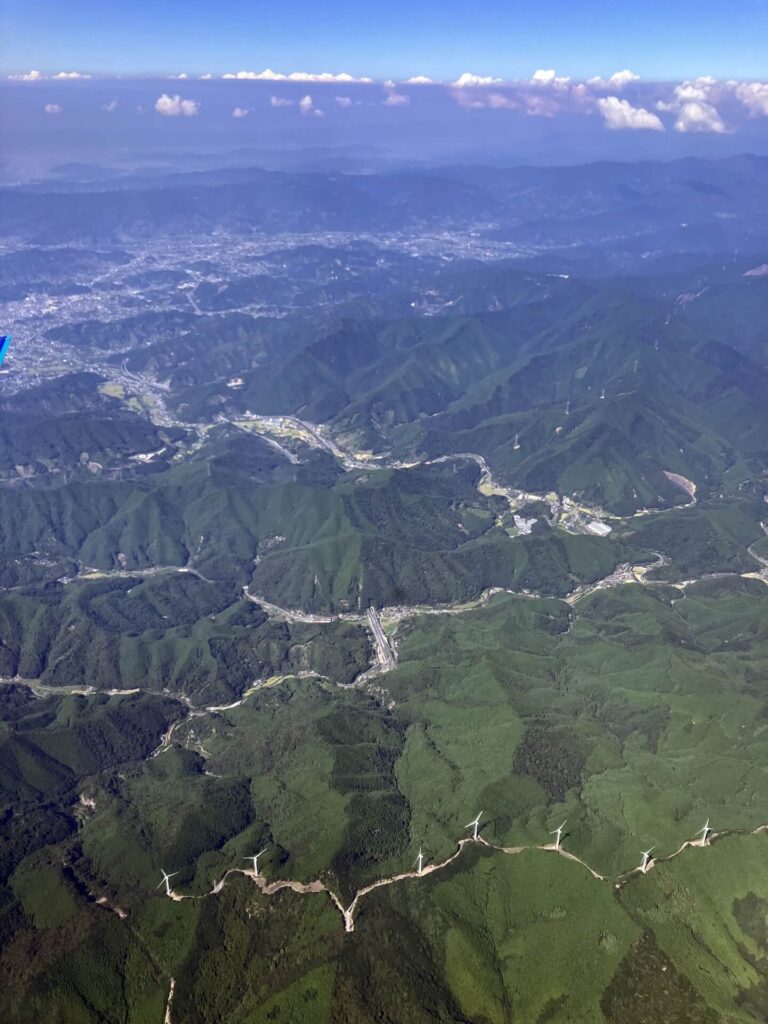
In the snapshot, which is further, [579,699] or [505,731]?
[579,699]

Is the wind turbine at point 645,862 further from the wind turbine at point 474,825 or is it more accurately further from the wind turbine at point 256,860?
the wind turbine at point 256,860

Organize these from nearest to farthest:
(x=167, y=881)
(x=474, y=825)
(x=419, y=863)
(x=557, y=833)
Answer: (x=167, y=881), (x=419, y=863), (x=557, y=833), (x=474, y=825)

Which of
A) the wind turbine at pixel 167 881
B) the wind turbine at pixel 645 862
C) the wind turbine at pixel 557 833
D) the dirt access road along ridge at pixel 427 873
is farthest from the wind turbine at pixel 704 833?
the wind turbine at pixel 167 881

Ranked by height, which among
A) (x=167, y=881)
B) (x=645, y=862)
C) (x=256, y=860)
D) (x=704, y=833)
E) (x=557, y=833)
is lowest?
(x=167, y=881)

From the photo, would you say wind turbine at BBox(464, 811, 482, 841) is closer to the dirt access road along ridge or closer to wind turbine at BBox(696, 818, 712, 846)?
the dirt access road along ridge

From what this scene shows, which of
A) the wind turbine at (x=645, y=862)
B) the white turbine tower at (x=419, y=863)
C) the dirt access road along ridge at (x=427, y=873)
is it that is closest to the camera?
the dirt access road along ridge at (x=427, y=873)

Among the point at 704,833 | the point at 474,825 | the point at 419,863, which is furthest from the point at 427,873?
the point at 704,833

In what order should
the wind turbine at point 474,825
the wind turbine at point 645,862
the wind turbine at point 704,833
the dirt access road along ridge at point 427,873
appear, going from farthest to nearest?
the wind turbine at point 474,825, the wind turbine at point 704,833, the wind turbine at point 645,862, the dirt access road along ridge at point 427,873

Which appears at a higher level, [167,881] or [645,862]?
[645,862]

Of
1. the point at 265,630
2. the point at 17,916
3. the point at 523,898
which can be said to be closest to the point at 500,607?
the point at 265,630

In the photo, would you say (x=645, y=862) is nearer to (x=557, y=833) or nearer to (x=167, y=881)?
(x=557, y=833)

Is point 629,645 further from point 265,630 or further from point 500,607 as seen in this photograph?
point 265,630
